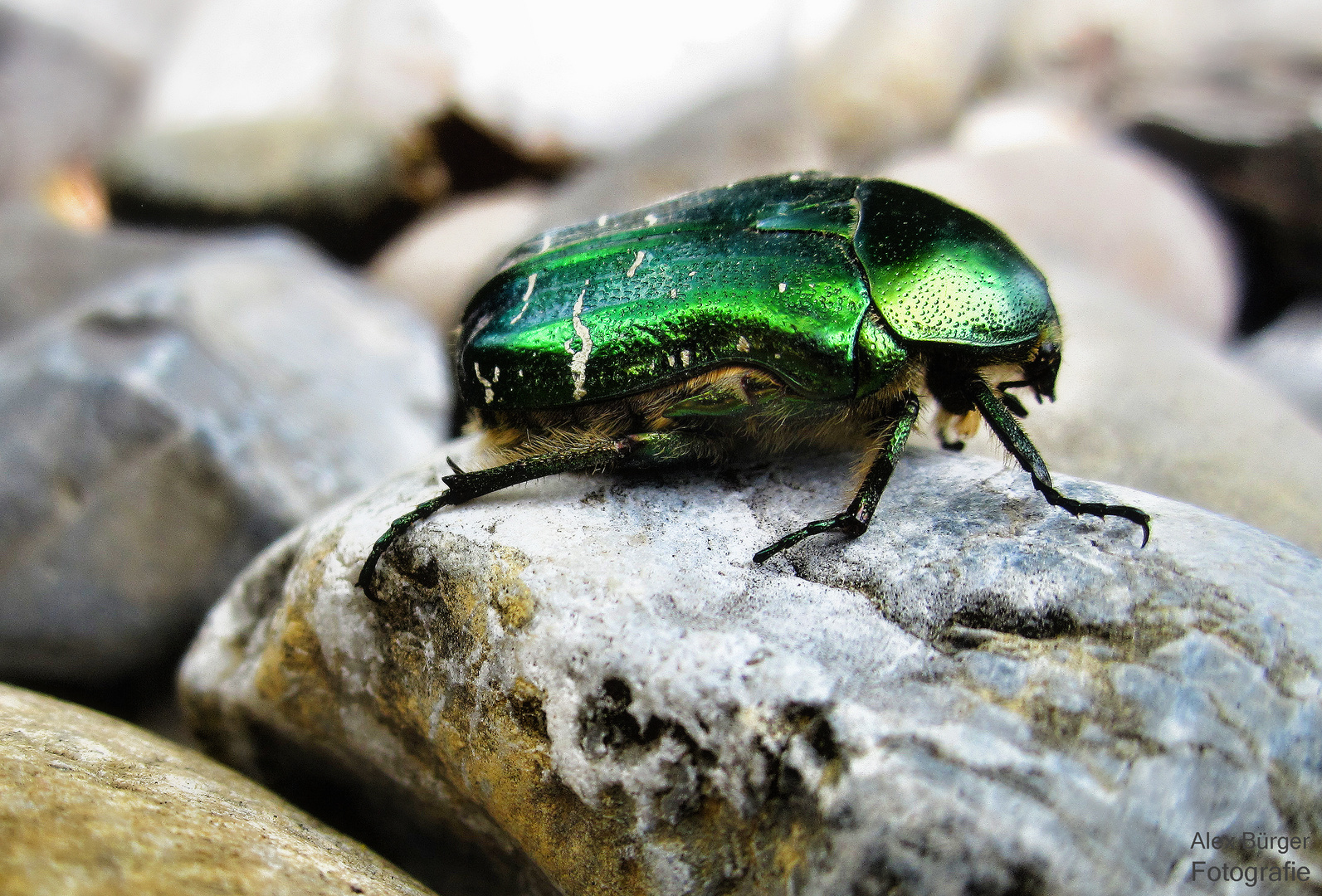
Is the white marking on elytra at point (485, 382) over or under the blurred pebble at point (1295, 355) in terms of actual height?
over

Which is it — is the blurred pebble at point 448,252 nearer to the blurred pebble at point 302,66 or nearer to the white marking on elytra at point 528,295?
the blurred pebble at point 302,66

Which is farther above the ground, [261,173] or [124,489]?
[261,173]

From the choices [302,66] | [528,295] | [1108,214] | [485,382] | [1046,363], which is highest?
[302,66]

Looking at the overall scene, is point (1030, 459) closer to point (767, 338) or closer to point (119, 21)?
point (767, 338)

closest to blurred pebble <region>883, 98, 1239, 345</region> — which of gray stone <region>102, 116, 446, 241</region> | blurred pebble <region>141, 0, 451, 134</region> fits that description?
gray stone <region>102, 116, 446, 241</region>

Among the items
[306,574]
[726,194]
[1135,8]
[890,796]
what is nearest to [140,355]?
[306,574]

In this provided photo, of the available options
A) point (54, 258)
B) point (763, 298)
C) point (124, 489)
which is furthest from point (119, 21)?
point (763, 298)

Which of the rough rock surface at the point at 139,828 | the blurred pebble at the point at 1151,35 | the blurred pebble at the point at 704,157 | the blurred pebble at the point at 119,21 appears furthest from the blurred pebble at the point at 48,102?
the blurred pebble at the point at 1151,35
